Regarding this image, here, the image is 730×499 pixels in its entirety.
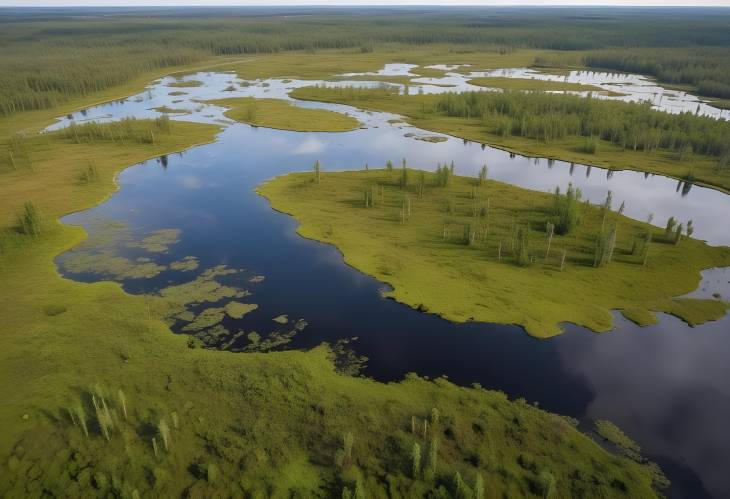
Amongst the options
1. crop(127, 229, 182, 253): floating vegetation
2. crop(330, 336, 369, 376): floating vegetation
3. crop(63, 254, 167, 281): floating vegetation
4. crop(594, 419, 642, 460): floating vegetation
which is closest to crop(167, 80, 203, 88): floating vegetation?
crop(127, 229, 182, 253): floating vegetation

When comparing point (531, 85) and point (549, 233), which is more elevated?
point (531, 85)

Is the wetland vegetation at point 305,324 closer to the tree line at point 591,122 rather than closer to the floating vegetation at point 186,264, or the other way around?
the floating vegetation at point 186,264

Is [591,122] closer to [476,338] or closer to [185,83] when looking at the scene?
[476,338]

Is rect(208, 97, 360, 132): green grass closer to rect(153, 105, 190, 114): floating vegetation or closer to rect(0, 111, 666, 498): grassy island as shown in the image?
rect(153, 105, 190, 114): floating vegetation

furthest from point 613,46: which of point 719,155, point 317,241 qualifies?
point 317,241

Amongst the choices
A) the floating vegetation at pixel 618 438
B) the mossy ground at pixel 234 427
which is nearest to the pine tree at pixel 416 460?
the mossy ground at pixel 234 427

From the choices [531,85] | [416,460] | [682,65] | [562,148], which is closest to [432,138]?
[562,148]
